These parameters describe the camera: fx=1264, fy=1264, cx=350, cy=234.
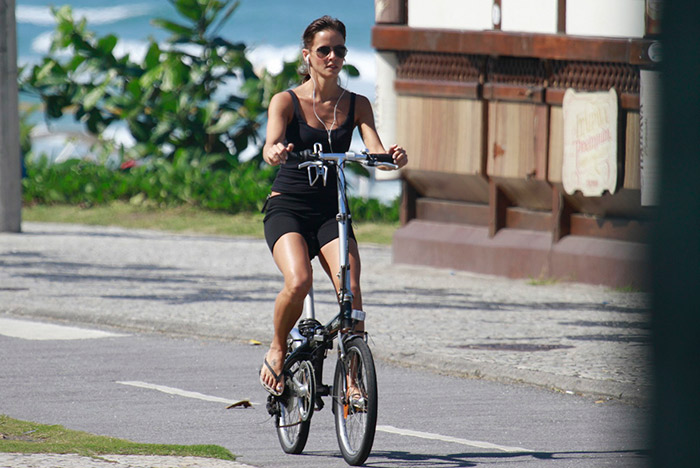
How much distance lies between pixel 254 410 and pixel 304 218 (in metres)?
1.48

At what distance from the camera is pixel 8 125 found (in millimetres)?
15711

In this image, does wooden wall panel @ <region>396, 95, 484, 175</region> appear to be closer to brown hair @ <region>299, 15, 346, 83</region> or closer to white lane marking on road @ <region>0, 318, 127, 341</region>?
white lane marking on road @ <region>0, 318, 127, 341</region>

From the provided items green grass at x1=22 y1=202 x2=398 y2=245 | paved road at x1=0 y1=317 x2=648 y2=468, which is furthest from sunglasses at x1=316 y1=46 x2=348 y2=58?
green grass at x1=22 y1=202 x2=398 y2=245

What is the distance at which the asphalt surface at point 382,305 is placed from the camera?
7.74 meters

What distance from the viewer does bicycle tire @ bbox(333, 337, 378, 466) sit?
4.70 m

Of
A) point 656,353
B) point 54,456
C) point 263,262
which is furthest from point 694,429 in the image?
point 263,262

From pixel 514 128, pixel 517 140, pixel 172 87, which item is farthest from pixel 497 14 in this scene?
pixel 172 87

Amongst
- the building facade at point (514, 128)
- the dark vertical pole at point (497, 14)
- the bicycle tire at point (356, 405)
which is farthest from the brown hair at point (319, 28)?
the dark vertical pole at point (497, 14)

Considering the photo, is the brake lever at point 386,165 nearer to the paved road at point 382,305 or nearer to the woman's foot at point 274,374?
the woman's foot at point 274,374

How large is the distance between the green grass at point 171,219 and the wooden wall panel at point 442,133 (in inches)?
136

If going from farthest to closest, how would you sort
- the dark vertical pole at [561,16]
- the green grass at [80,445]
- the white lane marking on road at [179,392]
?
the dark vertical pole at [561,16] < the white lane marking on road at [179,392] < the green grass at [80,445]

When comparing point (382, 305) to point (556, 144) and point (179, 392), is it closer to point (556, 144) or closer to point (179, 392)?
point (556, 144)

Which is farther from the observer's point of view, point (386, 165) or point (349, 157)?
point (386, 165)

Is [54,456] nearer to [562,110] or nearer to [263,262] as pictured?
[562,110]
